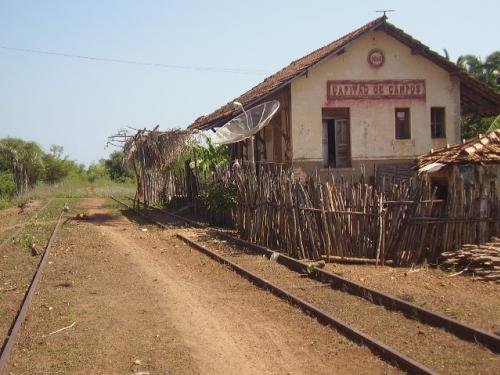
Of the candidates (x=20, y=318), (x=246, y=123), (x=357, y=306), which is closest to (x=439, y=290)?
(x=357, y=306)

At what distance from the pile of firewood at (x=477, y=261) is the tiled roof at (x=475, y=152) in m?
2.24

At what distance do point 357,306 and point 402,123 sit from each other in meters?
12.5

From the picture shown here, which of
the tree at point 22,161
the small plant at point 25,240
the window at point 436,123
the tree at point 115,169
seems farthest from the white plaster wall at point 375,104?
the tree at point 115,169

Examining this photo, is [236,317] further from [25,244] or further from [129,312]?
[25,244]

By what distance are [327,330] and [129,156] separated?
1897 cm

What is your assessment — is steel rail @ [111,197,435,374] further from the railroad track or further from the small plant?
the small plant

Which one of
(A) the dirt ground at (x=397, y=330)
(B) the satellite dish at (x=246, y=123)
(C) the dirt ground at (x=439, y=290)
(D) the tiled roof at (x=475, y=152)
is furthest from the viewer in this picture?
(B) the satellite dish at (x=246, y=123)

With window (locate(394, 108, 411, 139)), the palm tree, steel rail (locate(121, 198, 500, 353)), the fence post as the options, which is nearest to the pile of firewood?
the fence post

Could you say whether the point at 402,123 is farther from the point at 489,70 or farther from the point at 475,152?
the point at 489,70

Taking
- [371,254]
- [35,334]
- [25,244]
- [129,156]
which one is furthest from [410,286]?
[129,156]

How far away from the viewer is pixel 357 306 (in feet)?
25.3

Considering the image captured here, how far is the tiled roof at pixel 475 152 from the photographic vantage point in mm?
11819

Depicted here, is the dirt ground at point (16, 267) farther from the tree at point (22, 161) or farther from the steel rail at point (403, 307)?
the tree at point (22, 161)

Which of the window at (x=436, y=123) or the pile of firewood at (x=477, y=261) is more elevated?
the window at (x=436, y=123)
